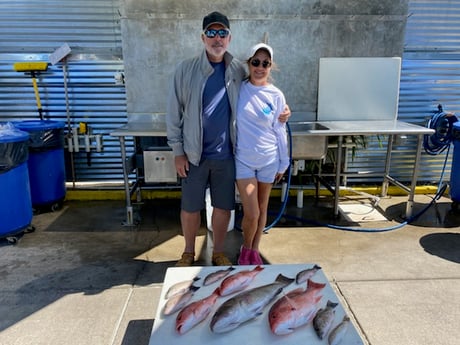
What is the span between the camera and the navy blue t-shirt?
2781 millimetres

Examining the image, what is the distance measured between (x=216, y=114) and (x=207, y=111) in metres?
0.07

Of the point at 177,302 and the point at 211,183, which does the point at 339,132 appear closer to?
the point at 211,183

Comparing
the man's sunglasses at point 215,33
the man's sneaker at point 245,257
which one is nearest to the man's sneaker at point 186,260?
the man's sneaker at point 245,257

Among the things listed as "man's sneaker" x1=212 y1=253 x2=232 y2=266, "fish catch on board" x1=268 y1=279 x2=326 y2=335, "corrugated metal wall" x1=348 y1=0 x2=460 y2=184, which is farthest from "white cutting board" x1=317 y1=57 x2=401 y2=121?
"fish catch on board" x1=268 y1=279 x2=326 y2=335

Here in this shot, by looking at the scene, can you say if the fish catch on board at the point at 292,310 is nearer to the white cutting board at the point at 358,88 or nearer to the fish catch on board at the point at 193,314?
the fish catch on board at the point at 193,314

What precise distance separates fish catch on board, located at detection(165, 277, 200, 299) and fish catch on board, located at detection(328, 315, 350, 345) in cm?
88

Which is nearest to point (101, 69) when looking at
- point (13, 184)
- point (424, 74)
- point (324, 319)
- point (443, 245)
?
point (13, 184)

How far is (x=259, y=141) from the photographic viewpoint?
280 cm

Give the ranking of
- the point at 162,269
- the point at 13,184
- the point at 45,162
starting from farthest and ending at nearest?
the point at 45,162 → the point at 13,184 → the point at 162,269

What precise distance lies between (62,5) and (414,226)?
5072mm

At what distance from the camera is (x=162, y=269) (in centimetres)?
330

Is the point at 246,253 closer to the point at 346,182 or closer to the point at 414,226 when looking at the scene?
the point at 414,226

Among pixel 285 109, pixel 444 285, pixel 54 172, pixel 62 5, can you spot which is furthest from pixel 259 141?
pixel 62 5

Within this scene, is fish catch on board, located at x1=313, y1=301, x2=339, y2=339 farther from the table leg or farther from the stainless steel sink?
the table leg
